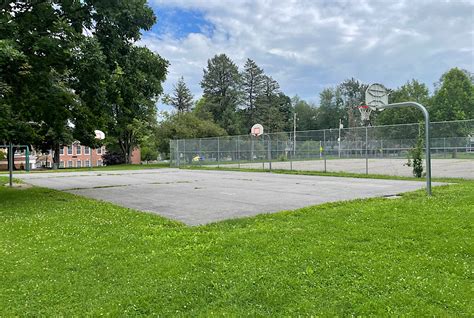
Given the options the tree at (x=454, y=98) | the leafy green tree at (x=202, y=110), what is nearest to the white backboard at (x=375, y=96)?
the tree at (x=454, y=98)

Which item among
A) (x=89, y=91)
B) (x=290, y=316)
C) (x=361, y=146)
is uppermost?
(x=89, y=91)

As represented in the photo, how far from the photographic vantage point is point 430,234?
18.8 feet

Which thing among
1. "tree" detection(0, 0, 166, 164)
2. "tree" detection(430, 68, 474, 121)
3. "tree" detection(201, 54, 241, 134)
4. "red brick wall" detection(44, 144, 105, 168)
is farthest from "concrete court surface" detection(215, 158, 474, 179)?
"red brick wall" detection(44, 144, 105, 168)

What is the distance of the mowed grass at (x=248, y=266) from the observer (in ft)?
12.1

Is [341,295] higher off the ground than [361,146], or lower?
lower


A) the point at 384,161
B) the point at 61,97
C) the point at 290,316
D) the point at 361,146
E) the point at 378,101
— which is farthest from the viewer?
the point at 361,146

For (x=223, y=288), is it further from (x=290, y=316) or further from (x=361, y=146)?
(x=361, y=146)

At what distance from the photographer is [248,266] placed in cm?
461

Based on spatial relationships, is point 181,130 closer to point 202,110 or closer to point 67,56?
point 202,110

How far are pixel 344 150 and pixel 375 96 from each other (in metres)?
16.7

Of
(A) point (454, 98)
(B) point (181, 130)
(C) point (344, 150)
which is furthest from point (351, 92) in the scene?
(C) point (344, 150)

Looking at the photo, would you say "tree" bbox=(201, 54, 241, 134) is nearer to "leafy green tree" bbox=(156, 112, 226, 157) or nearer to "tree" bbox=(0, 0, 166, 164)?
"leafy green tree" bbox=(156, 112, 226, 157)

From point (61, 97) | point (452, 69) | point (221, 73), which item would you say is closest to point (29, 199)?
point (61, 97)

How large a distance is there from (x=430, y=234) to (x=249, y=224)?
110 inches
